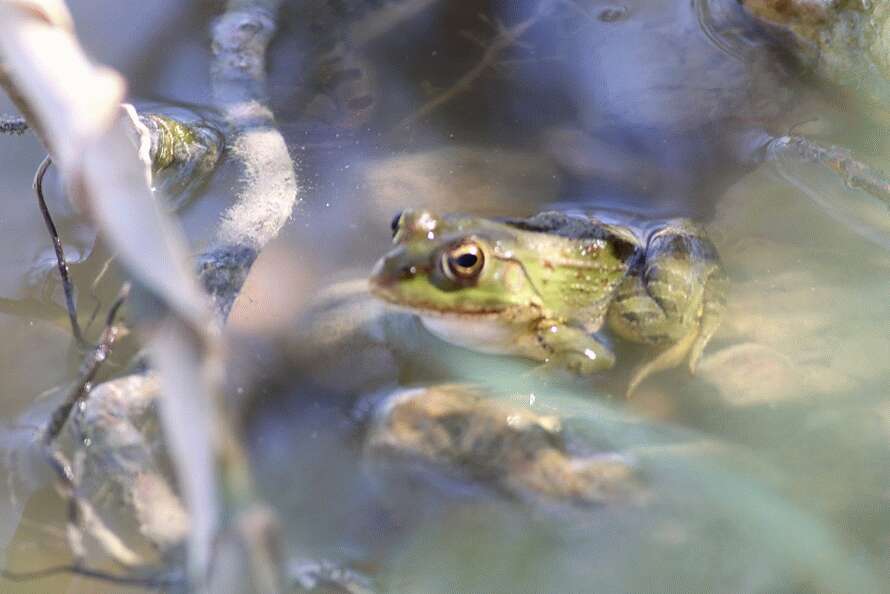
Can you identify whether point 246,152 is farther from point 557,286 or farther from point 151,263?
point 151,263

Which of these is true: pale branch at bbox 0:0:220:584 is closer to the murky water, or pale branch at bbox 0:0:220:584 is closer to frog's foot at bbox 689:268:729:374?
the murky water

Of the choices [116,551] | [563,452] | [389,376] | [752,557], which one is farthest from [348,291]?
[752,557]

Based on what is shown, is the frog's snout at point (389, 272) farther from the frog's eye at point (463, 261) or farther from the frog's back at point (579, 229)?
the frog's back at point (579, 229)

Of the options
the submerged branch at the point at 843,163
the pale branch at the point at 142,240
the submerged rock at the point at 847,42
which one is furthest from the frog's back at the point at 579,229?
the pale branch at the point at 142,240

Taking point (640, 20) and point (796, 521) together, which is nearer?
point (796, 521)

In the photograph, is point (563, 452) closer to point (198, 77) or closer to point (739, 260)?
Result: point (739, 260)

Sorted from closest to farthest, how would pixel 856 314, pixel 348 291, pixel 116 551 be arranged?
1. pixel 116 551
2. pixel 856 314
3. pixel 348 291

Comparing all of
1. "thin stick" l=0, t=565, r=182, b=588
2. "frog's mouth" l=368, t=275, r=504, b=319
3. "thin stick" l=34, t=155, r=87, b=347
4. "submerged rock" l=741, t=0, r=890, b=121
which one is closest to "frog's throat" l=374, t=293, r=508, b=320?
"frog's mouth" l=368, t=275, r=504, b=319

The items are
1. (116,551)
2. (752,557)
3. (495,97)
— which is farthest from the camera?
(495,97)
